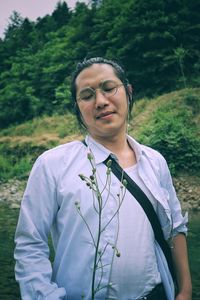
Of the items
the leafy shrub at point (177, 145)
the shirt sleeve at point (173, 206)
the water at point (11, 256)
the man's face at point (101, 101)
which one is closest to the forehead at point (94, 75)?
the man's face at point (101, 101)

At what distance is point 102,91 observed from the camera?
1907mm

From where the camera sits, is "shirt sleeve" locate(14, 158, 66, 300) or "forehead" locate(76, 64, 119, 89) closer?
"shirt sleeve" locate(14, 158, 66, 300)

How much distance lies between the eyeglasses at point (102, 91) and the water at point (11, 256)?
3.16 metres

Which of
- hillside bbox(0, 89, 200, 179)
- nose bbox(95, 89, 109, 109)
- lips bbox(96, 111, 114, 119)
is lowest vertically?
hillside bbox(0, 89, 200, 179)

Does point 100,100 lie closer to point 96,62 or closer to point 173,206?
point 96,62

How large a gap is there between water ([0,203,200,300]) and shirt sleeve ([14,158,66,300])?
3123 millimetres

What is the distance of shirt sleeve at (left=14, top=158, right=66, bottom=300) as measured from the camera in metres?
1.58

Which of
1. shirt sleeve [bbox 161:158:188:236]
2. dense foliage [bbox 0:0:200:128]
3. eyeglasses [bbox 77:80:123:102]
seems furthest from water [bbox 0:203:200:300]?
dense foliage [bbox 0:0:200:128]

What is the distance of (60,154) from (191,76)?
70.1 ft

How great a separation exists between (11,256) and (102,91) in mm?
4677

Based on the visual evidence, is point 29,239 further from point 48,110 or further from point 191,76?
point 48,110

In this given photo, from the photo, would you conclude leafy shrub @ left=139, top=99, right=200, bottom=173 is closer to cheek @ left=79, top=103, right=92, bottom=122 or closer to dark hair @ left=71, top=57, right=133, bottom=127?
dark hair @ left=71, top=57, right=133, bottom=127

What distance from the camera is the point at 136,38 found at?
74.2 feet

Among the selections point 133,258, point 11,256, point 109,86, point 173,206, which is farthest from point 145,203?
point 11,256
